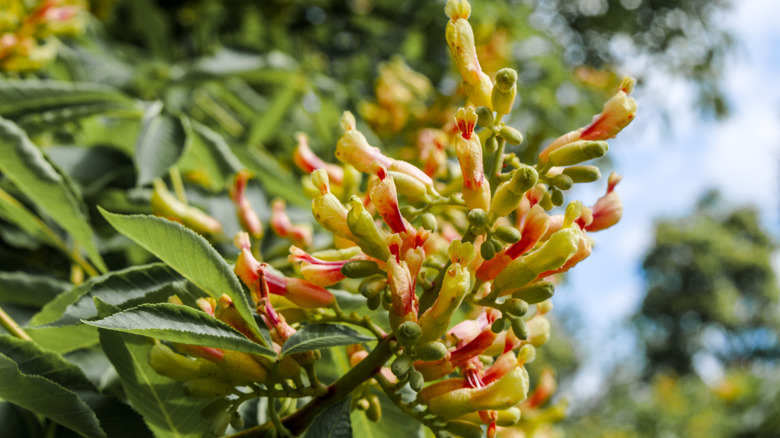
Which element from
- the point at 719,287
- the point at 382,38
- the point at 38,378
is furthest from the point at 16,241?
the point at 719,287

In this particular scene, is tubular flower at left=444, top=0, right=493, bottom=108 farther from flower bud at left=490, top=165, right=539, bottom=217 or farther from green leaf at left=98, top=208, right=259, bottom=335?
green leaf at left=98, top=208, right=259, bottom=335

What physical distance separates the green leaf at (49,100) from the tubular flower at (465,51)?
92 cm

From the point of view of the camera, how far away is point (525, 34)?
342cm

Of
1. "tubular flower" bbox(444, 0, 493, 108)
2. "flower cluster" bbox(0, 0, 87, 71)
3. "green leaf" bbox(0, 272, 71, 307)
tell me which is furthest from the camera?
"flower cluster" bbox(0, 0, 87, 71)

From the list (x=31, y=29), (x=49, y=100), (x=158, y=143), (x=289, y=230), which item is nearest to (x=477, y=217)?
(x=289, y=230)

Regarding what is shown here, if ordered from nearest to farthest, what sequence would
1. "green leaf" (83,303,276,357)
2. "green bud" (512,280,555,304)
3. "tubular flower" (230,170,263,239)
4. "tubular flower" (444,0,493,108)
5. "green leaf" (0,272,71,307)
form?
→ "green leaf" (83,303,276,357)
"green bud" (512,280,555,304)
"tubular flower" (444,0,493,108)
"green leaf" (0,272,71,307)
"tubular flower" (230,170,263,239)

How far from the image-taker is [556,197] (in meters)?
0.77

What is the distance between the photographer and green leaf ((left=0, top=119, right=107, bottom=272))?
3.35 ft

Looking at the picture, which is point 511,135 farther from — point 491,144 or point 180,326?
point 180,326

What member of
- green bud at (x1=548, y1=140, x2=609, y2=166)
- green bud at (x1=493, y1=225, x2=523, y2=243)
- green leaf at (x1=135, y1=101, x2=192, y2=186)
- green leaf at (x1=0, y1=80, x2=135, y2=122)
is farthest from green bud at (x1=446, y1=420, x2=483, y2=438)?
green leaf at (x1=0, y1=80, x2=135, y2=122)

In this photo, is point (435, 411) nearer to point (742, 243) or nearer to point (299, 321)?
point (299, 321)

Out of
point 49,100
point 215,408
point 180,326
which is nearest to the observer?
→ point 180,326

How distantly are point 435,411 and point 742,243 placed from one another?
3655 centimetres

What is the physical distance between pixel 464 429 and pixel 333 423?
0.53 ft
